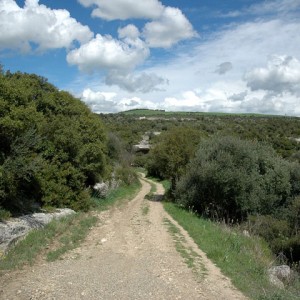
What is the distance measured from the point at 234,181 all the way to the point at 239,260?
12.0 metres

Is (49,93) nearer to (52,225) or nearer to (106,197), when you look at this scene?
(106,197)

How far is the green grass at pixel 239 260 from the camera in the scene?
29.3 ft

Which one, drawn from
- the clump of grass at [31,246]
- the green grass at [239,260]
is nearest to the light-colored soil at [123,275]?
the green grass at [239,260]

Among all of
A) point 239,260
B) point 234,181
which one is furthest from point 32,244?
point 234,181

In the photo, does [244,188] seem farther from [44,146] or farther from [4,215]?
[4,215]

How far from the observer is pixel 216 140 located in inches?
1049

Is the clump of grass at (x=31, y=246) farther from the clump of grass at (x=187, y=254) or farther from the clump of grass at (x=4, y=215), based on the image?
the clump of grass at (x=187, y=254)

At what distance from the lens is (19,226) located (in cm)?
1291

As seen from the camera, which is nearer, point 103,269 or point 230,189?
point 103,269

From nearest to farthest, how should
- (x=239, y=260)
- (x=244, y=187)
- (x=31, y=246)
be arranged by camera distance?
(x=239, y=260) < (x=31, y=246) < (x=244, y=187)

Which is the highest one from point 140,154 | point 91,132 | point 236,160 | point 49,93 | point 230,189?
point 49,93

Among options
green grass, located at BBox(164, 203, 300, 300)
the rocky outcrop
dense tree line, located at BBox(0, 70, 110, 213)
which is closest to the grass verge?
the rocky outcrop

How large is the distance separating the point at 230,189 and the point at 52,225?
12675mm

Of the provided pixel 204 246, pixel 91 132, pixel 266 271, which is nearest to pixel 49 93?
pixel 91 132
